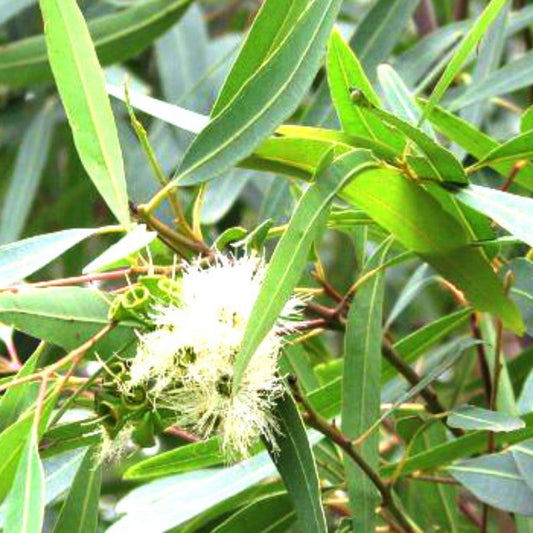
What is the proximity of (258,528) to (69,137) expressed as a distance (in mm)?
1294

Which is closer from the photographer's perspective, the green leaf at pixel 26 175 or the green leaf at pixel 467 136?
the green leaf at pixel 467 136

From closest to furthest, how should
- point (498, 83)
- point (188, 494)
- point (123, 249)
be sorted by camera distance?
point (123, 249) → point (188, 494) → point (498, 83)

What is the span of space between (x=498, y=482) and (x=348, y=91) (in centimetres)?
33

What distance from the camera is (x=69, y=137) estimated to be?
229 centimetres

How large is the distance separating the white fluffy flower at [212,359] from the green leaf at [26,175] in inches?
40.4

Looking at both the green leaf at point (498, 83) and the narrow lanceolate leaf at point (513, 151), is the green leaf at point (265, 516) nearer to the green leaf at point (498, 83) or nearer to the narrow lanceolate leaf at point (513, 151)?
the narrow lanceolate leaf at point (513, 151)

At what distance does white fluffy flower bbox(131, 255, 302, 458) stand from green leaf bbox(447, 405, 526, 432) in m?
0.17

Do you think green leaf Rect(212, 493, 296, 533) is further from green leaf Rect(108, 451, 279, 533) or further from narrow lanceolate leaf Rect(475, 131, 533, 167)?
narrow lanceolate leaf Rect(475, 131, 533, 167)

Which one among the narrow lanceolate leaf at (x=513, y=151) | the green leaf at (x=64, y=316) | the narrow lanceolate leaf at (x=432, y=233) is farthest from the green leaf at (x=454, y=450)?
the green leaf at (x=64, y=316)

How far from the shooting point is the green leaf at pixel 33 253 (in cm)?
87

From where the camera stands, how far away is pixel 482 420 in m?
0.98

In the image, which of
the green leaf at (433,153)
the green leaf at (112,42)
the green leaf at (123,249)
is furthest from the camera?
the green leaf at (112,42)

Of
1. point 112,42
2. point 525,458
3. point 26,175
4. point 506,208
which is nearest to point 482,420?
point 525,458

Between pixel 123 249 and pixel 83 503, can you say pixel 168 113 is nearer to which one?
pixel 123 249
